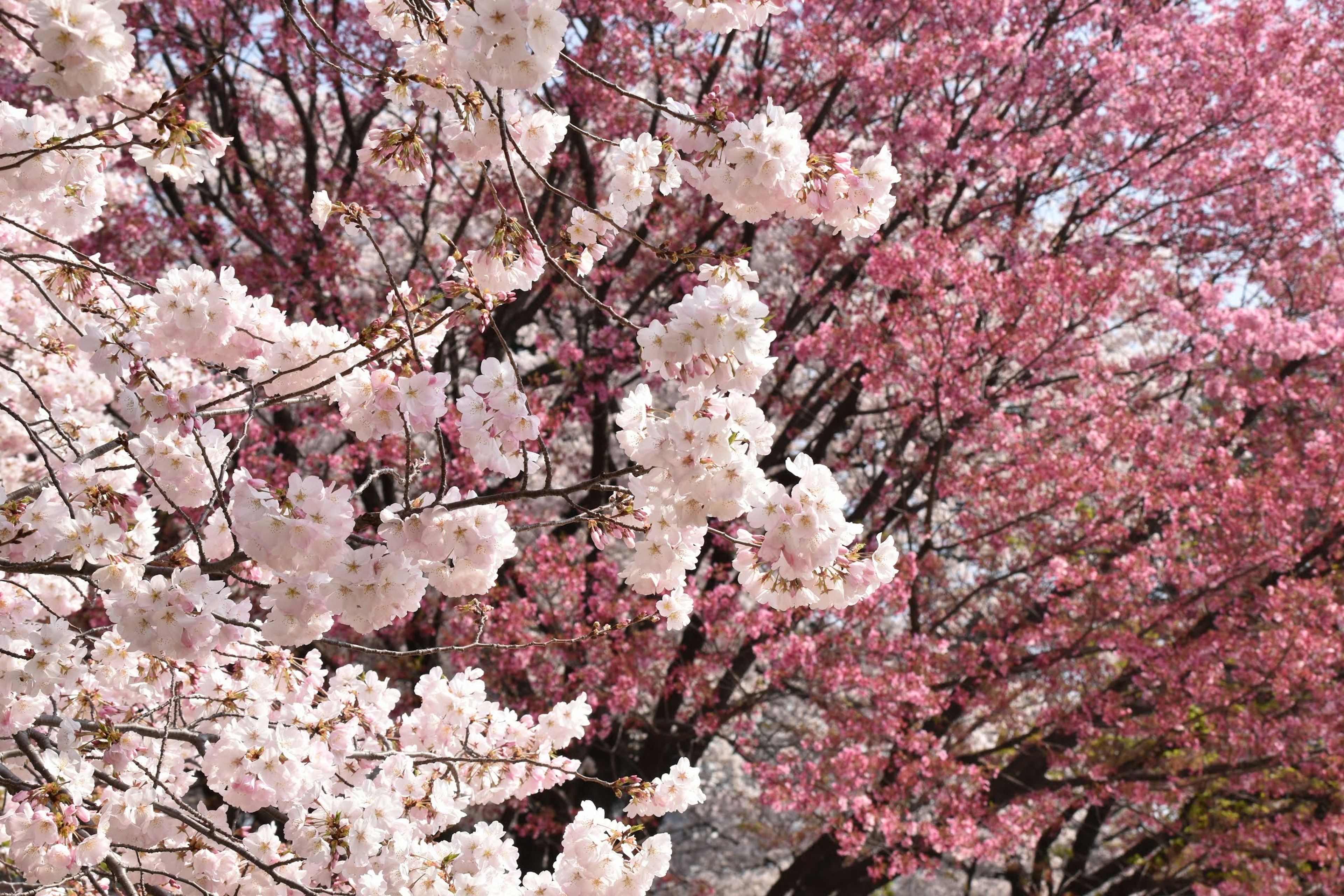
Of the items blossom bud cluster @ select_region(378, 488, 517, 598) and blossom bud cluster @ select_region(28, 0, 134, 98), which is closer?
blossom bud cluster @ select_region(28, 0, 134, 98)

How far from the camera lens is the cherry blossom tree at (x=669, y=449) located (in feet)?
8.96

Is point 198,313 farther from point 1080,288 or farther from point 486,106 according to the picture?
point 1080,288

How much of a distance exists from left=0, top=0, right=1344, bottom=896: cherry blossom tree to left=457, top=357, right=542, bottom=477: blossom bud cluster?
0.02 m

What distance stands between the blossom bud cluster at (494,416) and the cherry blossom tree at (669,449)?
0.02 m

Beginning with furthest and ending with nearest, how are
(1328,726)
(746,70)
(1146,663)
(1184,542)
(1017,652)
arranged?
(746,70) → (1184,542) → (1017,652) → (1146,663) → (1328,726)

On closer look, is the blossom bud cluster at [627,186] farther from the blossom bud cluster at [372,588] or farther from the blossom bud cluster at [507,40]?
the blossom bud cluster at [372,588]

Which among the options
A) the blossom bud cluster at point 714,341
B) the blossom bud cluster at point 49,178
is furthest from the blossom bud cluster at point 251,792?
the blossom bud cluster at point 714,341

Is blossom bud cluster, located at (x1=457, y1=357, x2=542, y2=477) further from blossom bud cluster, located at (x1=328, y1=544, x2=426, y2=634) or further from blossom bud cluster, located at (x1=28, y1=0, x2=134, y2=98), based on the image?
blossom bud cluster, located at (x1=28, y1=0, x2=134, y2=98)

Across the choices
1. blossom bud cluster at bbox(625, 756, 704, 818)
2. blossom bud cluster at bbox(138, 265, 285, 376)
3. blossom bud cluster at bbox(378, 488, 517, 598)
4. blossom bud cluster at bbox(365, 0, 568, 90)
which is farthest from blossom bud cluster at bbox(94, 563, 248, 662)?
blossom bud cluster at bbox(625, 756, 704, 818)

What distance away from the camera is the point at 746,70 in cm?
1137

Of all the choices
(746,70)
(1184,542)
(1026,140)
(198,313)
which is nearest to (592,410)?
(746,70)

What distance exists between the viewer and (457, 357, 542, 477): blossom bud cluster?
8.88 ft

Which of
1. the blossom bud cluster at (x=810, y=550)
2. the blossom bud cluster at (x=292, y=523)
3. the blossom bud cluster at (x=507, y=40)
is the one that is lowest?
the blossom bud cluster at (x=810, y=550)

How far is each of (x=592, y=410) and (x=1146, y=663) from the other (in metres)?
5.63
